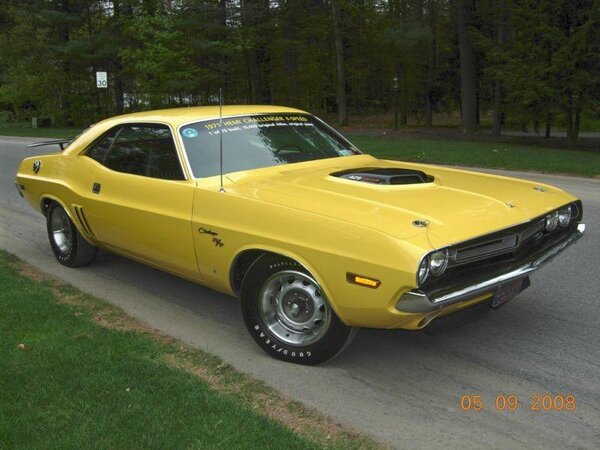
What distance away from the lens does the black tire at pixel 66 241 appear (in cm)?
583

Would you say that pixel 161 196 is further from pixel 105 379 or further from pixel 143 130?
pixel 105 379

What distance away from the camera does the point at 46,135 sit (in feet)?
93.8

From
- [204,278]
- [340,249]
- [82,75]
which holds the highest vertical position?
[82,75]

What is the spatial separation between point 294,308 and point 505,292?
4.19ft

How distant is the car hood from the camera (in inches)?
130

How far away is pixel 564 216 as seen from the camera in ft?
13.6

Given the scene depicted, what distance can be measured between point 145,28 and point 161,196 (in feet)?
83.0

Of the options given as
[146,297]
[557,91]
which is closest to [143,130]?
[146,297]

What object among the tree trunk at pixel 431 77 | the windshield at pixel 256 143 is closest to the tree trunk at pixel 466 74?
the tree trunk at pixel 431 77

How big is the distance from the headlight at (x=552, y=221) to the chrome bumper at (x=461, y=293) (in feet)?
0.74

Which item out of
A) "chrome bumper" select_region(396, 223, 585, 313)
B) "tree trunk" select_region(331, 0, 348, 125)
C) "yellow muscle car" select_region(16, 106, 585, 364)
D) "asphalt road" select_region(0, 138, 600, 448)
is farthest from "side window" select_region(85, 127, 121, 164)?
"tree trunk" select_region(331, 0, 348, 125)

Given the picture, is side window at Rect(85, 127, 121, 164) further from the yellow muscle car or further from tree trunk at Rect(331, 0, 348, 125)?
tree trunk at Rect(331, 0, 348, 125)
